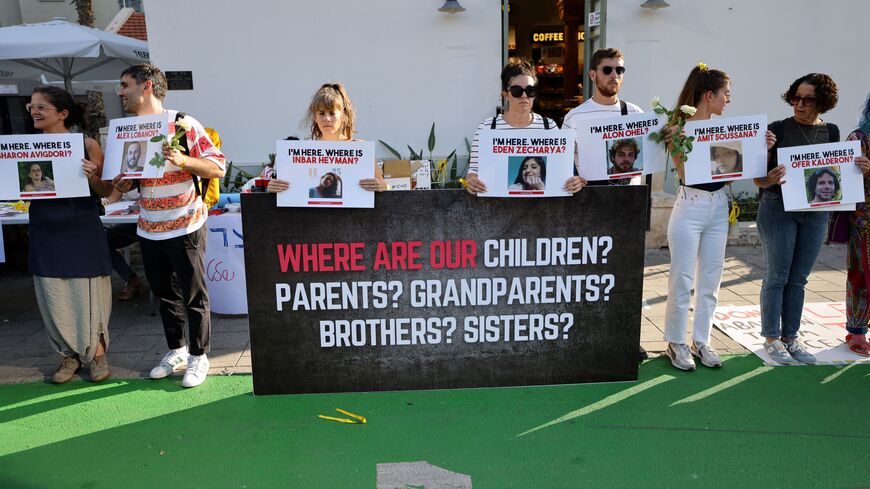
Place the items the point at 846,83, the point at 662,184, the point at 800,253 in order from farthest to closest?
the point at 846,83, the point at 662,184, the point at 800,253

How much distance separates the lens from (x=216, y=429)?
11.9 ft

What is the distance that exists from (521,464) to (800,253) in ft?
8.40

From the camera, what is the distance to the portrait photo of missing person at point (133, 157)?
3896 millimetres

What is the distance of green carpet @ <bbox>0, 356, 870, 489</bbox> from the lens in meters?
3.14

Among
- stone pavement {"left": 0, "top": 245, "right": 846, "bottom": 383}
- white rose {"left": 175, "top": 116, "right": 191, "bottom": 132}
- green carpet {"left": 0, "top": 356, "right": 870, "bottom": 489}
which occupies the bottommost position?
green carpet {"left": 0, "top": 356, "right": 870, "bottom": 489}

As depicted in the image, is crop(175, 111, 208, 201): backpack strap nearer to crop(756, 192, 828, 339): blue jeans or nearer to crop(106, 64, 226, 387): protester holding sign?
crop(106, 64, 226, 387): protester holding sign

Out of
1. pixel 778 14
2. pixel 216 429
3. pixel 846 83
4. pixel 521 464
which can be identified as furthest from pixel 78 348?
pixel 846 83

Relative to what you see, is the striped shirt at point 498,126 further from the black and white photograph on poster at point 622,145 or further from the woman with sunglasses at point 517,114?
the black and white photograph on poster at point 622,145

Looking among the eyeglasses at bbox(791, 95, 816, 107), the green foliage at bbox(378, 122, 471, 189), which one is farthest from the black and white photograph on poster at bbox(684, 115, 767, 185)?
the green foliage at bbox(378, 122, 471, 189)

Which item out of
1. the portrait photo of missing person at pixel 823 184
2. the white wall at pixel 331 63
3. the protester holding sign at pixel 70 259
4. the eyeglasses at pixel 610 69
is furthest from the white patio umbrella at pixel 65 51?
the portrait photo of missing person at pixel 823 184

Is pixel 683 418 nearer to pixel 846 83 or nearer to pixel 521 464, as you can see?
pixel 521 464

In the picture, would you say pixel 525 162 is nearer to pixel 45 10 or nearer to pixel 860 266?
pixel 860 266

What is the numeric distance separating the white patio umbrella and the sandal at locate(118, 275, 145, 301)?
3113 mm

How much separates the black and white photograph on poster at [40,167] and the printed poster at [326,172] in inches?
57.2
